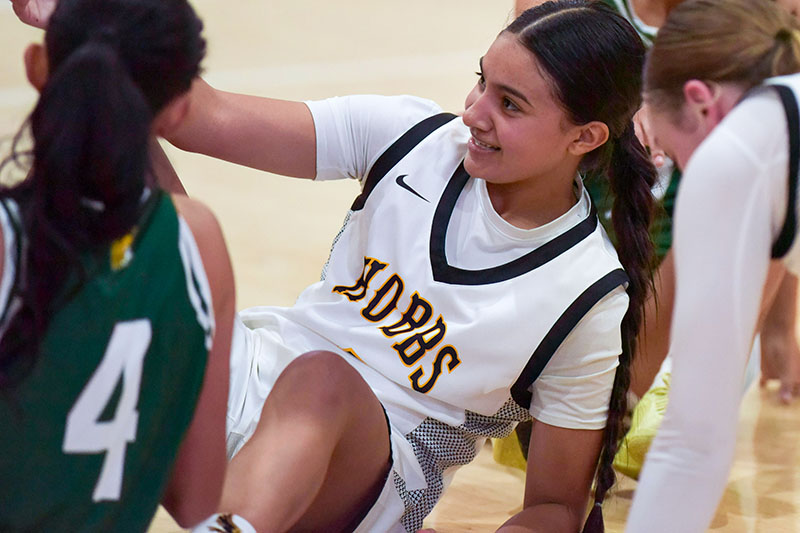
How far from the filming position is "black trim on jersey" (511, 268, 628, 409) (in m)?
1.79

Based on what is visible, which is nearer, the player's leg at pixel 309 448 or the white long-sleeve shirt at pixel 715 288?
the white long-sleeve shirt at pixel 715 288

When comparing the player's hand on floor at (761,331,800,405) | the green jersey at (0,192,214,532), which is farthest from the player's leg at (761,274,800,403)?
the green jersey at (0,192,214,532)

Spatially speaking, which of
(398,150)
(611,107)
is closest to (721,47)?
(611,107)

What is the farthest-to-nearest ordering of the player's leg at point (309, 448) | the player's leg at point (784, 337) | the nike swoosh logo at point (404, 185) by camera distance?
the player's leg at point (784, 337)
the nike swoosh logo at point (404, 185)
the player's leg at point (309, 448)

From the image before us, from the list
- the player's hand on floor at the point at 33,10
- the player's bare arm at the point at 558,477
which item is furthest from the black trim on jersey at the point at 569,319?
the player's hand on floor at the point at 33,10

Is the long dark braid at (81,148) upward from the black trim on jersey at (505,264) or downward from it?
upward

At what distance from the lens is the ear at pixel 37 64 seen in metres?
1.19

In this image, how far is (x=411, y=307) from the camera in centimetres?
185

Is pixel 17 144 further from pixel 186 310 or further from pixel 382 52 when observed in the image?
pixel 382 52

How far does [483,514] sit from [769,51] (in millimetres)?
1160

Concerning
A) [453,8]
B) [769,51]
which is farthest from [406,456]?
[453,8]

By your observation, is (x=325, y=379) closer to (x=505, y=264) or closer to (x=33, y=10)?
(x=505, y=264)

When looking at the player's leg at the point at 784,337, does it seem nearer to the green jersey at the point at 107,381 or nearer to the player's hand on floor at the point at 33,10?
the player's hand on floor at the point at 33,10

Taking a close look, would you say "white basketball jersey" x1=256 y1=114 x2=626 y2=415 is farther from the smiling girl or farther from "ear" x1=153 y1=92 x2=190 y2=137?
"ear" x1=153 y1=92 x2=190 y2=137
